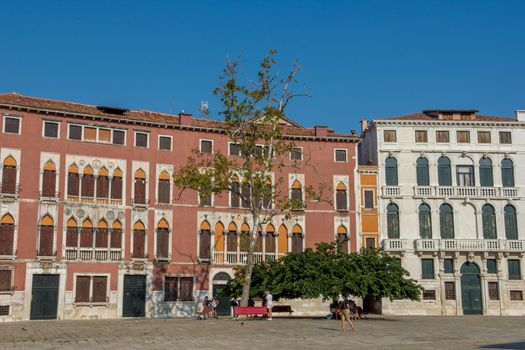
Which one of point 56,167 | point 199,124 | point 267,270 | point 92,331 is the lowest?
point 92,331

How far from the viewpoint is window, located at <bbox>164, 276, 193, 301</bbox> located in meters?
41.9

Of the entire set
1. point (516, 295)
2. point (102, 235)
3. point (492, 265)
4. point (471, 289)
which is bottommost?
point (516, 295)

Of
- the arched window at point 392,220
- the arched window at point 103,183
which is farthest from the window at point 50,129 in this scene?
the arched window at point 392,220

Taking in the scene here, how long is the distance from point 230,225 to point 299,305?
675 centimetres

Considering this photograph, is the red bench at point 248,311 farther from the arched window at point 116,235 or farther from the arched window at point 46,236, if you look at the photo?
the arched window at point 46,236

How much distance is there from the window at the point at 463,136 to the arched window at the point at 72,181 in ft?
84.7

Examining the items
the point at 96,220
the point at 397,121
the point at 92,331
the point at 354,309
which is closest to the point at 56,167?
the point at 96,220

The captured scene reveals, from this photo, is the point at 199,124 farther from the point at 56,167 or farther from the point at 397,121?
the point at 397,121

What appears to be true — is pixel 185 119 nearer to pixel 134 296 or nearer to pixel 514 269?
pixel 134 296

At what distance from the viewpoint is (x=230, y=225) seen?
43.9m

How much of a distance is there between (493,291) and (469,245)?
3458mm

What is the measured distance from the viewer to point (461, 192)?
4700cm

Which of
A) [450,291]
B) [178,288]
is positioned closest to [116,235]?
[178,288]

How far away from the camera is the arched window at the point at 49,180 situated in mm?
39406
